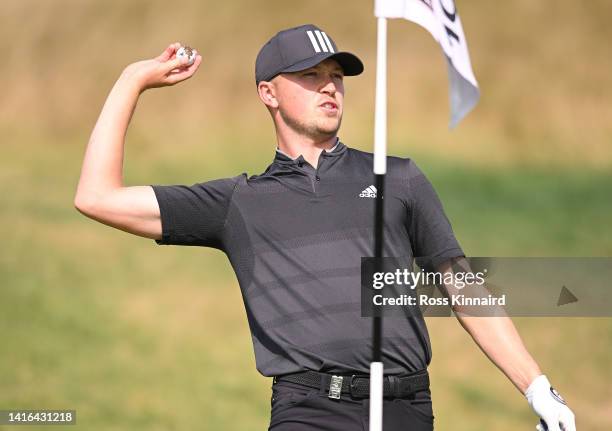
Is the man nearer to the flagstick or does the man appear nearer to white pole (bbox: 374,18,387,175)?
the flagstick

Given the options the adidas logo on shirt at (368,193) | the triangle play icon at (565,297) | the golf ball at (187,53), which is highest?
the triangle play icon at (565,297)

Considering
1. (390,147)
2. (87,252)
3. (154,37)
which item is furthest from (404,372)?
(154,37)

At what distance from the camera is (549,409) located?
18.6 ft

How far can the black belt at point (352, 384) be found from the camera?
5.82 meters

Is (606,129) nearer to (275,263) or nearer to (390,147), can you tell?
(390,147)

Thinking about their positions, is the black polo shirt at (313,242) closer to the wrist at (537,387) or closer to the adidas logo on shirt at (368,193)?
the adidas logo on shirt at (368,193)

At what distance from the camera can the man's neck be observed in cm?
634

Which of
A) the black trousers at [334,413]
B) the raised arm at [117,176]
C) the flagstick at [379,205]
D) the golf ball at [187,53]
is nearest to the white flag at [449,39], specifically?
the flagstick at [379,205]

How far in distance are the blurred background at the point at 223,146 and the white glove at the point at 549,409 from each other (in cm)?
917

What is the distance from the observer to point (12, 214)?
58.4 ft

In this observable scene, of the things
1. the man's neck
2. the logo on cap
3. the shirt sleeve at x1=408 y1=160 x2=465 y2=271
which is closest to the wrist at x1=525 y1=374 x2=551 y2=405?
the shirt sleeve at x1=408 y1=160 x2=465 y2=271

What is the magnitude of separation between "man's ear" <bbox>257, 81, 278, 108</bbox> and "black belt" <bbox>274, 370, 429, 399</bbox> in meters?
1.35

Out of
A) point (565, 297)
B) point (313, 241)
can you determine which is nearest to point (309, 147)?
point (313, 241)

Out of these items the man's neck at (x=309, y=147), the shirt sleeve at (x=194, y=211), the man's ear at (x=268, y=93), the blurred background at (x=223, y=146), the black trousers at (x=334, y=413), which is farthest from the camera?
the blurred background at (x=223, y=146)
